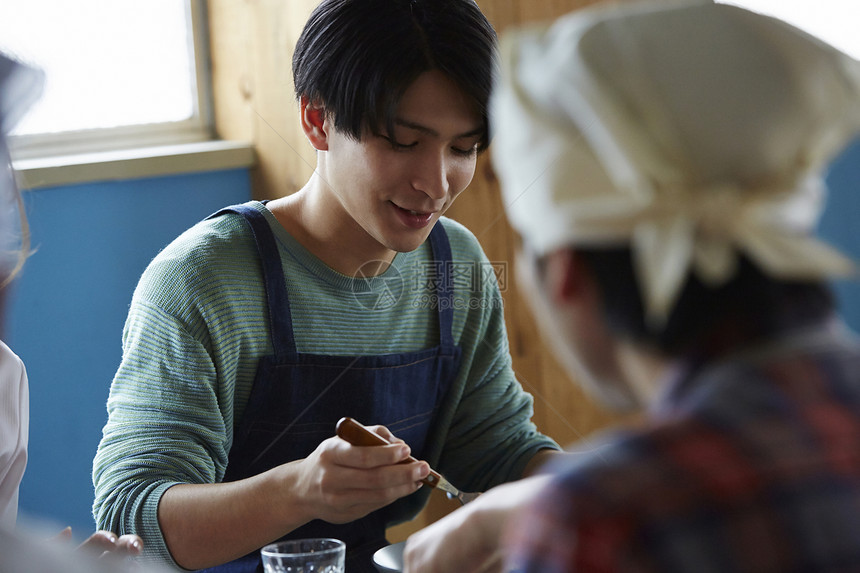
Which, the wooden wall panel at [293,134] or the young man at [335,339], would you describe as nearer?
the young man at [335,339]

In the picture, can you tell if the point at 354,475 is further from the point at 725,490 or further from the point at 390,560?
the point at 725,490

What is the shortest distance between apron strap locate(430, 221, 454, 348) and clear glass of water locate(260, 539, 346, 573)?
0.38 meters

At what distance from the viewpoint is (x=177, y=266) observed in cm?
96

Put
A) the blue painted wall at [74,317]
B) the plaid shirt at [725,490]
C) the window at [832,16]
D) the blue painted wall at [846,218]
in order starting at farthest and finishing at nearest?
the blue painted wall at [74,317] → the window at [832,16] → the blue painted wall at [846,218] → the plaid shirt at [725,490]

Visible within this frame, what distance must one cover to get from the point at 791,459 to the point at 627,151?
135 millimetres

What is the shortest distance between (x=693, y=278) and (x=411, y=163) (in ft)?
1.85

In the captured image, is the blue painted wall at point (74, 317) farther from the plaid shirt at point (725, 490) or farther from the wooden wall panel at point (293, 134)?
the plaid shirt at point (725, 490)

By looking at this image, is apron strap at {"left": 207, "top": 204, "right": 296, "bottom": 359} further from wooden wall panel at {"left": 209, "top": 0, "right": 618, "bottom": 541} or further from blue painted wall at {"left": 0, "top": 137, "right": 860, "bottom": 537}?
blue painted wall at {"left": 0, "top": 137, "right": 860, "bottom": 537}

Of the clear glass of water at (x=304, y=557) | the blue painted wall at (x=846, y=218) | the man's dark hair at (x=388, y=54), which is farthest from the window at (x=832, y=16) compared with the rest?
the clear glass of water at (x=304, y=557)

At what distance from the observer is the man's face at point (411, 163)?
2.98ft

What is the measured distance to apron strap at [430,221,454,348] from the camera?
1100 millimetres

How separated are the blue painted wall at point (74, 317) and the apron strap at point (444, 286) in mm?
697

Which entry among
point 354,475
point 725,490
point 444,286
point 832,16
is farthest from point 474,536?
point 832,16

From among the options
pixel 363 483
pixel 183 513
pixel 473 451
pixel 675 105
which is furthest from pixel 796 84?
pixel 473 451
